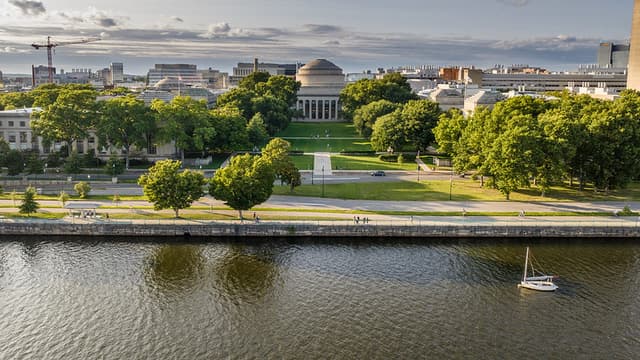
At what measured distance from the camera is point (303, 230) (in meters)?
54.6

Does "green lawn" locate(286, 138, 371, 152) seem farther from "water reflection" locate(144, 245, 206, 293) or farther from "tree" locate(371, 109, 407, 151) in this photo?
"water reflection" locate(144, 245, 206, 293)

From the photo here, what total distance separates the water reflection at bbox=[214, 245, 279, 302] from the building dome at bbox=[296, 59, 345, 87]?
426 feet

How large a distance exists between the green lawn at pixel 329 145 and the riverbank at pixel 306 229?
50.6m

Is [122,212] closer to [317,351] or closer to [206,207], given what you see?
[206,207]

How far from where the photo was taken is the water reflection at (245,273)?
4209 cm

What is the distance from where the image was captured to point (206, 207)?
60625 mm

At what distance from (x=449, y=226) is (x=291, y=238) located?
15.2m

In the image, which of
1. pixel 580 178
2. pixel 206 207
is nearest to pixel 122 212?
pixel 206 207

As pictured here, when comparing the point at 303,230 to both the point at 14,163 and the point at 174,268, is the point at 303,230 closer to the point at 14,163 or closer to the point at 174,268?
the point at 174,268

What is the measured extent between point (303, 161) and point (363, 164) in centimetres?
983

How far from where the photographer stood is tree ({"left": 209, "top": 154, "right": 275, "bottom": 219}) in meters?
54.9

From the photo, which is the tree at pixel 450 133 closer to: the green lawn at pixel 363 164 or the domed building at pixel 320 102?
the green lawn at pixel 363 164

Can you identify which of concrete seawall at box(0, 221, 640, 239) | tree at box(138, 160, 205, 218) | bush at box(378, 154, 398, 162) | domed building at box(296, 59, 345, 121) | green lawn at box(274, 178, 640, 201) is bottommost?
concrete seawall at box(0, 221, 640, 239)

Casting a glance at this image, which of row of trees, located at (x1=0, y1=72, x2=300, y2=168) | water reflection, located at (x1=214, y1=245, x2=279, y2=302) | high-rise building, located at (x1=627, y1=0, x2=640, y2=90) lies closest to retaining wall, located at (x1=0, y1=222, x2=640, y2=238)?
water reflection, located at (x1=214, y1=245, x2=279, y2=302)
